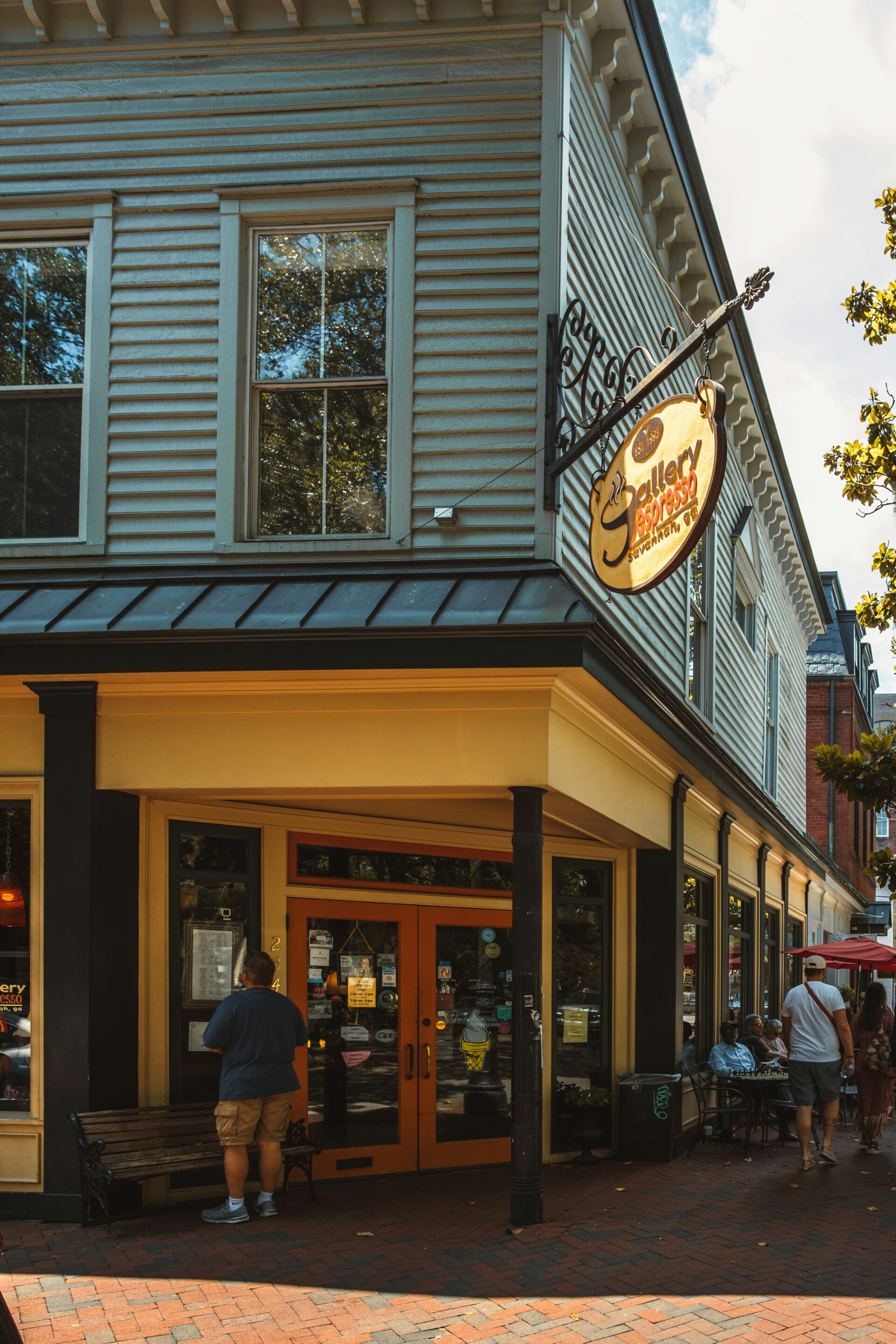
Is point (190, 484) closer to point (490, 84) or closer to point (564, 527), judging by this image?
point (564, 527)

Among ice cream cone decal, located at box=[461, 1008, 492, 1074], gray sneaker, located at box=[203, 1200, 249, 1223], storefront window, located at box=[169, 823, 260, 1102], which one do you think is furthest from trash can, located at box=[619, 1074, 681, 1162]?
gray sneaker, located at box=[203, 1200, 249, 1223]

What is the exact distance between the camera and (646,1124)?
35.6 feet

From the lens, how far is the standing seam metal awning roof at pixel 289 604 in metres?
7.44

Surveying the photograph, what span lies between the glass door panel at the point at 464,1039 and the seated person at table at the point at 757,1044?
4.02 m

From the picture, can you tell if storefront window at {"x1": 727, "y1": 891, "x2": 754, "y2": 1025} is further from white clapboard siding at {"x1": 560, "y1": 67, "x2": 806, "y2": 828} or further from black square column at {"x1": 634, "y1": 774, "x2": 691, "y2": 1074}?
black square column at {"x1": 634, "y1": 774, "x2": 691, "y2": 1074}

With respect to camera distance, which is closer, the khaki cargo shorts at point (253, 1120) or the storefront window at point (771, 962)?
the khaki cargo shorts at point (253, 1120)

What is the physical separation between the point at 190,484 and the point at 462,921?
4213 millimetres

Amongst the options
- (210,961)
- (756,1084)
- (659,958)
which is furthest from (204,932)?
(756,1084)

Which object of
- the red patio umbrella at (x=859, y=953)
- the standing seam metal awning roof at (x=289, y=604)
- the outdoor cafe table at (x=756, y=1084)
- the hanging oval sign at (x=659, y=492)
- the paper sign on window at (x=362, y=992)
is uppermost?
the hanging oval sign at (x=659, y=492)

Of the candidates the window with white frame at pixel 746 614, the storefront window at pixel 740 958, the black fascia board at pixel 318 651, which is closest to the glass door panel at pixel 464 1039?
the black fascia board at pixel 318 651

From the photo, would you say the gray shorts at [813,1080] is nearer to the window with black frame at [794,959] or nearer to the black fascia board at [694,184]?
the black fascia board at [694,184]

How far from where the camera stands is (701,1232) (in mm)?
7902

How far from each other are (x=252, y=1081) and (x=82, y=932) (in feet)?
4.55

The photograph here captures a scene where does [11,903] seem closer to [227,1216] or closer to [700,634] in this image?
[227,1216]
